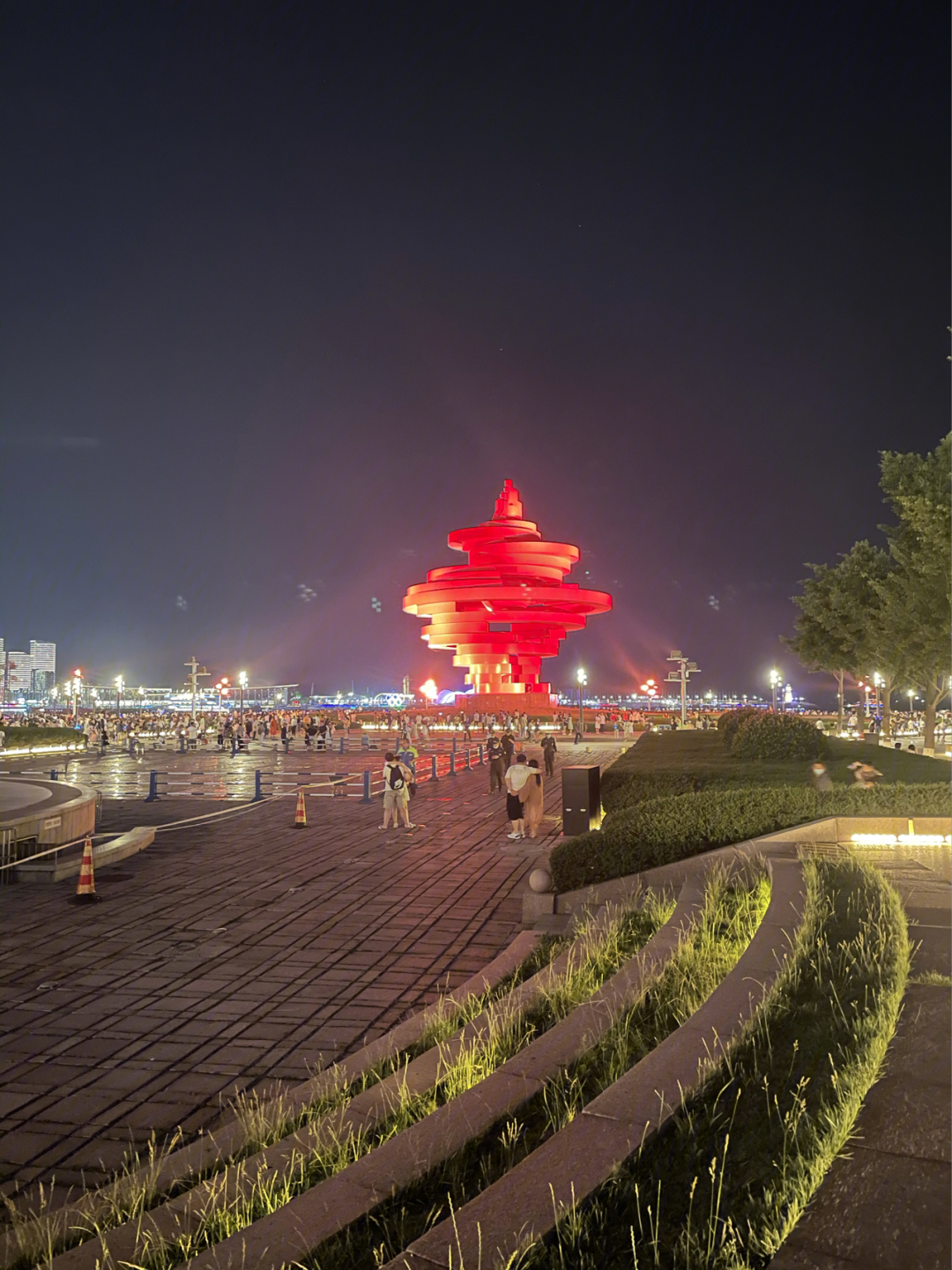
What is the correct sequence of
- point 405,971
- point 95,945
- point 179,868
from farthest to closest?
point 179,868
point 95,945
point 405,971

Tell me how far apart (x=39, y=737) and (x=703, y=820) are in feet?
118

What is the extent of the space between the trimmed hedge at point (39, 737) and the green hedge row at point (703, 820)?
32.7 metres

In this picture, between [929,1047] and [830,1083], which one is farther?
[929,1047]

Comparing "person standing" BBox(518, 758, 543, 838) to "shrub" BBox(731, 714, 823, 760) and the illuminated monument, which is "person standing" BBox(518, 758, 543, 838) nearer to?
"shrub" BBox(731, 714, 823, 760)

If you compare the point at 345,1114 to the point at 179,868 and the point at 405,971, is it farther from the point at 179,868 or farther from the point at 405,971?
the point at 179,868

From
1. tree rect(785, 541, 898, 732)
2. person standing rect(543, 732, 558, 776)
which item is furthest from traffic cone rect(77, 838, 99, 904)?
tree rect(785, 541, 898, 732)

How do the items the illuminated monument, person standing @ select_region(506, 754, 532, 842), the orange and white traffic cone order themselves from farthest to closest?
the illuminated monument → the orange and white traffic cone → person standing @ select_region(506, 754, 532, 842)

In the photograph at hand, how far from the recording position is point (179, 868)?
12.6 m

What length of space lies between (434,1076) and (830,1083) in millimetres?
1968

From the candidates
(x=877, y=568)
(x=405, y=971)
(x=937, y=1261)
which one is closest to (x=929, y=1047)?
(x=937, y=1261)

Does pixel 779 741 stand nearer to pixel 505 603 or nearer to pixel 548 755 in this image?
pixel 548 755

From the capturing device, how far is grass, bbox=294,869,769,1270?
10.8 feet

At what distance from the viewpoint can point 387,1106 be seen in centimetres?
453

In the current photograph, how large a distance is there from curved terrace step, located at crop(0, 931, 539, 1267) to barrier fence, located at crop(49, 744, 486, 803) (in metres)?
14.7
